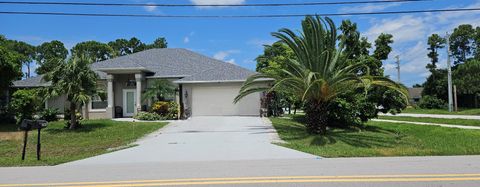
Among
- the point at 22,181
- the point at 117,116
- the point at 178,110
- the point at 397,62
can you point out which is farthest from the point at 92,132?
the point at 397,62

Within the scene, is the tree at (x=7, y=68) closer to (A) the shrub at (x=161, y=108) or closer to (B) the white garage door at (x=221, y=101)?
(A) the shrub at (x=161, y=108)

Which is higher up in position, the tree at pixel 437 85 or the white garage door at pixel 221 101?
the tree at pixel 437 85

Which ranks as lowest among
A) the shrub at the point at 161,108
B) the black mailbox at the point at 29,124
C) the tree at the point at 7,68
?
the black mailbox at the point at 29,124

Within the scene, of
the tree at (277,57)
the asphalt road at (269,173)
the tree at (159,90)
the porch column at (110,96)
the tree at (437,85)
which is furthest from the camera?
the tree at (437,85)

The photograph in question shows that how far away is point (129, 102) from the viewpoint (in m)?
32.6

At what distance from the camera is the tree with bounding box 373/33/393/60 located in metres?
30.5

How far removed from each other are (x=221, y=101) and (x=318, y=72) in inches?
488

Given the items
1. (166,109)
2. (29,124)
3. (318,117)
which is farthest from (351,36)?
(29,124)

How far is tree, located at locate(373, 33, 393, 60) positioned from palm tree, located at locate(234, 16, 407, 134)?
10965 mm

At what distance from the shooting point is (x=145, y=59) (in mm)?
36469

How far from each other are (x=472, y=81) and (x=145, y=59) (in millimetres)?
33708

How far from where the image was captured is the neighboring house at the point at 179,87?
30672mm

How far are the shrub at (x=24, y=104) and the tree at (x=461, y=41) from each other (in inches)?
2582

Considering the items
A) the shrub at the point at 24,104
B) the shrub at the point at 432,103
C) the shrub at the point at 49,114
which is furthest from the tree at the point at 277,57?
the shrub at the point at 432,103
